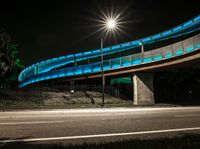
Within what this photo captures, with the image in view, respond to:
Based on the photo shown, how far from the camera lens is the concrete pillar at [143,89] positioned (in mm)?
27000

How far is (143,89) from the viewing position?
27344mm

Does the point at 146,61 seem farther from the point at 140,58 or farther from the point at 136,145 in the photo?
the point at 136,145

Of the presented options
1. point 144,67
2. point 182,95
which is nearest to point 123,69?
point 144,67

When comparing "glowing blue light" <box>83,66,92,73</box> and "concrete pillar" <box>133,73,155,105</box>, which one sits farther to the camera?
"glowing blue light" <box>83,66,92,73</box>

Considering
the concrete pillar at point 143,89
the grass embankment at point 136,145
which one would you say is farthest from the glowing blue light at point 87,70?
the grass embankment at point 136,145

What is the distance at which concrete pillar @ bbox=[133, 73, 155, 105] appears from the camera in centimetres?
2700

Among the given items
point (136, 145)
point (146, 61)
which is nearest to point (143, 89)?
point (146, 61)

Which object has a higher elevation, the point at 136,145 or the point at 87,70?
the point at 87,70

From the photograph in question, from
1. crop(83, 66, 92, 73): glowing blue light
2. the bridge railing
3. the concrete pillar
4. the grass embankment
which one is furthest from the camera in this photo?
crop(83, 66, 92, 73): glowing blue light

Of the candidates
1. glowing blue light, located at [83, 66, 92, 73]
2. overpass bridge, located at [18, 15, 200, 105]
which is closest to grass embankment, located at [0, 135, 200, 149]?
overpass bridge, located at [18, 15, 200, 105]

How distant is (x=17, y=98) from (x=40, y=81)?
20.3 metres

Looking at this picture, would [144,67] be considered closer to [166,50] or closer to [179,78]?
[166,50]

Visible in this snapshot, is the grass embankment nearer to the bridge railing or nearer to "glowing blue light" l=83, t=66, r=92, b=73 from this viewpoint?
the bridge railing

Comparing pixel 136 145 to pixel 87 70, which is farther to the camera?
pixel 87 70
